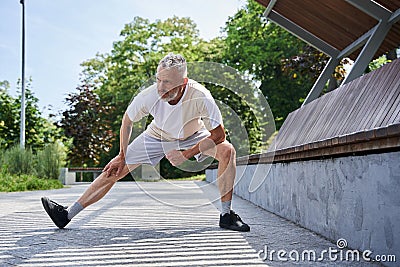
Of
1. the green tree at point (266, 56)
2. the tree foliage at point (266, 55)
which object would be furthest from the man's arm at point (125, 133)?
the green tree at point (266, 56)

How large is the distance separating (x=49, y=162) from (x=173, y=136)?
11.1m

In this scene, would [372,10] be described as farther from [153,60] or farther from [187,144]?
[153,60]

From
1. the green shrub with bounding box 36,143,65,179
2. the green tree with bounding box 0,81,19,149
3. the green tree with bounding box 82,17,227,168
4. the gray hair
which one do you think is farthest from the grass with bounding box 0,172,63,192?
the green tree with bounding box 82,17,227,168

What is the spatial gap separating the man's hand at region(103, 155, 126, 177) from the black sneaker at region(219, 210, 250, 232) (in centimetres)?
91

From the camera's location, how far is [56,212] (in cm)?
393

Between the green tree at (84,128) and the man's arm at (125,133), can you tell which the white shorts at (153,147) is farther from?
the green tree at (84,128)

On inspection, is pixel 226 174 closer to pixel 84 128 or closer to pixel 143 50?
pixel 84 128

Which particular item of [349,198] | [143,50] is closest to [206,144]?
[349,198]

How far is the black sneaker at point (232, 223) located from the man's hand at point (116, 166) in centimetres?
91

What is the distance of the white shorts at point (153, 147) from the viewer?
13.3 feet

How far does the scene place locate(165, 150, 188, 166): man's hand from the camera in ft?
12.1

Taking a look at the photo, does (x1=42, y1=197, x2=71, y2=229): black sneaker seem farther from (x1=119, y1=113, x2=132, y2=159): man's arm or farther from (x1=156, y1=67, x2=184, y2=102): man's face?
(x1=156, y1=67, x2=184, y2=102): man's face

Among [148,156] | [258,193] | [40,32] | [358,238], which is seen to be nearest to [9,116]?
[40,32]

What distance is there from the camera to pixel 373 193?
254 cm
